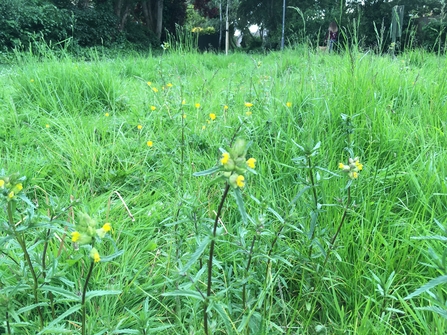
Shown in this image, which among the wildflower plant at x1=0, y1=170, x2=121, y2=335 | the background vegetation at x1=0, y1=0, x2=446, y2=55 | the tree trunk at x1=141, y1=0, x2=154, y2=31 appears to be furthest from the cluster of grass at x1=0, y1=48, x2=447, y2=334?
the tree trunk at x1=141, y1=0, x2=154, y2=31

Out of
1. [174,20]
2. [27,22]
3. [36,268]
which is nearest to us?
[36,268]

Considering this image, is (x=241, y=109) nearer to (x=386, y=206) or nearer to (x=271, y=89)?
(x=271, y=89)

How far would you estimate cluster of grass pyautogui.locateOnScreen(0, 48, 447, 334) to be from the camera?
3.36 feet

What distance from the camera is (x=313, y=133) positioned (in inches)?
72.1

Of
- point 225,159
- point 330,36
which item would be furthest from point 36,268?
point 330,36

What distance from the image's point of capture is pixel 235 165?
0.71m

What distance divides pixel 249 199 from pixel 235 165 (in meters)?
0.80

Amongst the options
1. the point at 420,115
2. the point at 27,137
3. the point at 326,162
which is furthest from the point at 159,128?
the point at 420,115

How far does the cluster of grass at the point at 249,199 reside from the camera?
103cm

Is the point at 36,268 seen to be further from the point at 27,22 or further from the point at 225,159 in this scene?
the point at 27,22

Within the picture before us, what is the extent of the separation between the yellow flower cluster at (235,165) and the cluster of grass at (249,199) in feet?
0.35

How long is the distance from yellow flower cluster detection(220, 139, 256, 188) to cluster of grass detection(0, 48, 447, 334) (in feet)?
0.35

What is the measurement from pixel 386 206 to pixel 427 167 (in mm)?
323

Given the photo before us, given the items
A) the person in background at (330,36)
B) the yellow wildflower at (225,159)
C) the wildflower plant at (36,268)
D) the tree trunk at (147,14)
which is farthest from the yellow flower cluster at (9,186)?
the tree trunk at (147,14)
